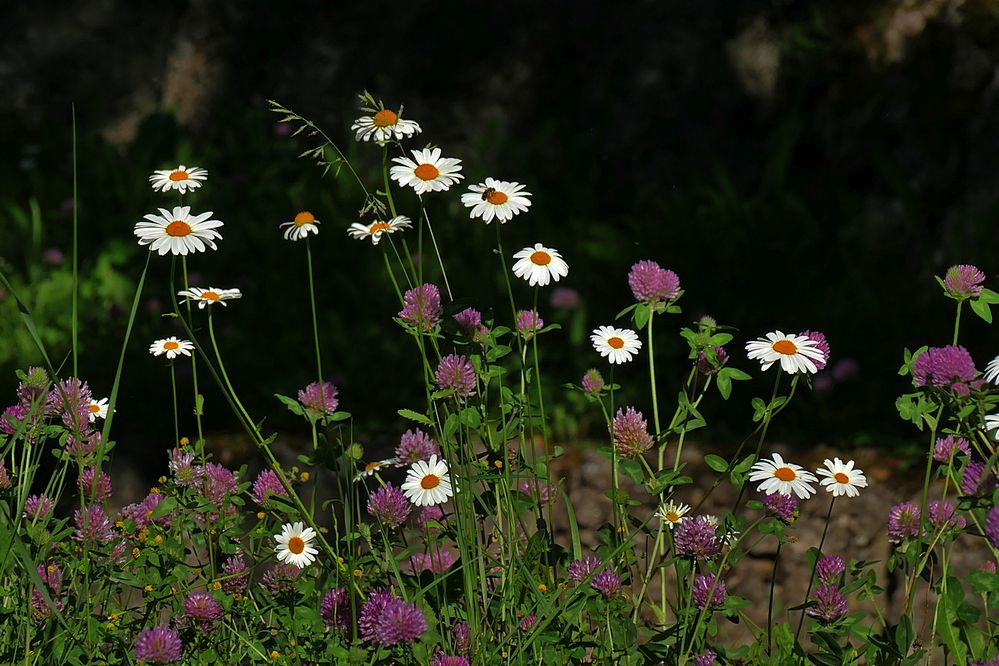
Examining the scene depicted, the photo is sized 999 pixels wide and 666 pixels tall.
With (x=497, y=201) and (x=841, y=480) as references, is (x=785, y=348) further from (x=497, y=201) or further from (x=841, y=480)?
(x=497, y=201)

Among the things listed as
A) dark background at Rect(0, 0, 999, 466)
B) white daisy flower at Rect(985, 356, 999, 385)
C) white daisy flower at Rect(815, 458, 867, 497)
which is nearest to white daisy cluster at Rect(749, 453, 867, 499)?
white daisy flower at Rect(815, 458, 867, 497)

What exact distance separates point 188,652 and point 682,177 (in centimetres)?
356

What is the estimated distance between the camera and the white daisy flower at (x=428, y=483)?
1837 mm

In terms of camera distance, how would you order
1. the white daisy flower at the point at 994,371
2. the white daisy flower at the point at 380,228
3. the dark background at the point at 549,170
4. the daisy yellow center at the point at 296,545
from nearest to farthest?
the white daisy flower at the point at 994,371 < the white daisy flower at the point at 380,228 < the daisy yellow center at the point at 296,545 < the dark background at the point at 549,170

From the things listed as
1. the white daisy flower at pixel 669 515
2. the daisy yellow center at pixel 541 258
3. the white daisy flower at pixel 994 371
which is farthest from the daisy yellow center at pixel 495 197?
the white daisy flower at pixel 994 371

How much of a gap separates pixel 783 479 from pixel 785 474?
0.02m

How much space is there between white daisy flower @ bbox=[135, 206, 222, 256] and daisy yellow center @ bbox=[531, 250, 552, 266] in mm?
497

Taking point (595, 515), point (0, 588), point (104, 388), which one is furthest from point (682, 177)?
point (0, 588)

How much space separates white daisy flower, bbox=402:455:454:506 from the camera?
72.3 inches

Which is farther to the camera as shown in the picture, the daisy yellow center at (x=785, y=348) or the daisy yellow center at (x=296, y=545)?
the daisy yellow center at (x=296, y=545)

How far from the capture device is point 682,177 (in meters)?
5.04

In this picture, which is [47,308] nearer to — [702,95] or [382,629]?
[702,95]

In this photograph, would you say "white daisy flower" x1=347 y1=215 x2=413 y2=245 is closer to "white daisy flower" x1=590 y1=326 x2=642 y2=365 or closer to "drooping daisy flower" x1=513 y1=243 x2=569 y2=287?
"drooping daisy flower" x1=513 y1=243 x2=569 y2=287

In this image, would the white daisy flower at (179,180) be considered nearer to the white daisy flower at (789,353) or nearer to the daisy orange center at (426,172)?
the daisy orange center at (426,172)
